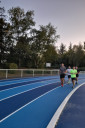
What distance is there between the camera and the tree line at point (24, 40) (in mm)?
42188

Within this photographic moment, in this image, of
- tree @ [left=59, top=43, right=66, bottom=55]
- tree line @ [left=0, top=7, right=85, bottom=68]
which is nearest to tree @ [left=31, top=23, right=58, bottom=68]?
tree line @ [left=0, top=7, right=85, bottom=68]

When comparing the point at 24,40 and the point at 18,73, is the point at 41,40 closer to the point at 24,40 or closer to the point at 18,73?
the point at 24,40

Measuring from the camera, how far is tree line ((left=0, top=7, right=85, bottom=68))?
138 feet

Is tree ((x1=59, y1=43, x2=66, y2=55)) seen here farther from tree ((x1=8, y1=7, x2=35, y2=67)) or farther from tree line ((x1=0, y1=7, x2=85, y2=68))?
tree ((x1=8, y1=7, x2=35, y2=67))

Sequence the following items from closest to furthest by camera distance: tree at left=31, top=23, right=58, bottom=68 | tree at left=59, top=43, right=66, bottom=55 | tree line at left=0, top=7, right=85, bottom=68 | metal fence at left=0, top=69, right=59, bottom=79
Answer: metal fence at left=0, top=69, right=59, bottom=79
tree line at left=0, top=7, right=85, bottom=68
tree at left=31, top=23, right=58, bottom=68
tree at left=59, top=43, right=66, bottom=55

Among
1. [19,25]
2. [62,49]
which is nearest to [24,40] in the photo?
[19,25]

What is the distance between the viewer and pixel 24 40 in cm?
4622

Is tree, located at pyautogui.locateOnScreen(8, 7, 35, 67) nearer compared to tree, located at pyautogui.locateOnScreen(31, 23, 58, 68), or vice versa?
tree, located at pyautogui.locateOnScreen(8, 7, 35, 67)

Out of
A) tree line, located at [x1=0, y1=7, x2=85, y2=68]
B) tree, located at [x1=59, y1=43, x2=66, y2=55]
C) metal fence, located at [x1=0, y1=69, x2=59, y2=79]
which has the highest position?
tree, located at [x1=59, y1=43, x2=66, y2=55]

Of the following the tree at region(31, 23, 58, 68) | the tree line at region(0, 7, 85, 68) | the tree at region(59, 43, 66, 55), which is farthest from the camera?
the tree at region(59, 43, 66, 55)

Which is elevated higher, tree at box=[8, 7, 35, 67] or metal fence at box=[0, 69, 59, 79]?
tree at box=[8, 7, 35, 67]

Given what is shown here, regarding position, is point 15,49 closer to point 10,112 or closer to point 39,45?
point 39,45

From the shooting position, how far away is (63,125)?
15.6 feet

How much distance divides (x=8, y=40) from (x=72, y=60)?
37004 mm
